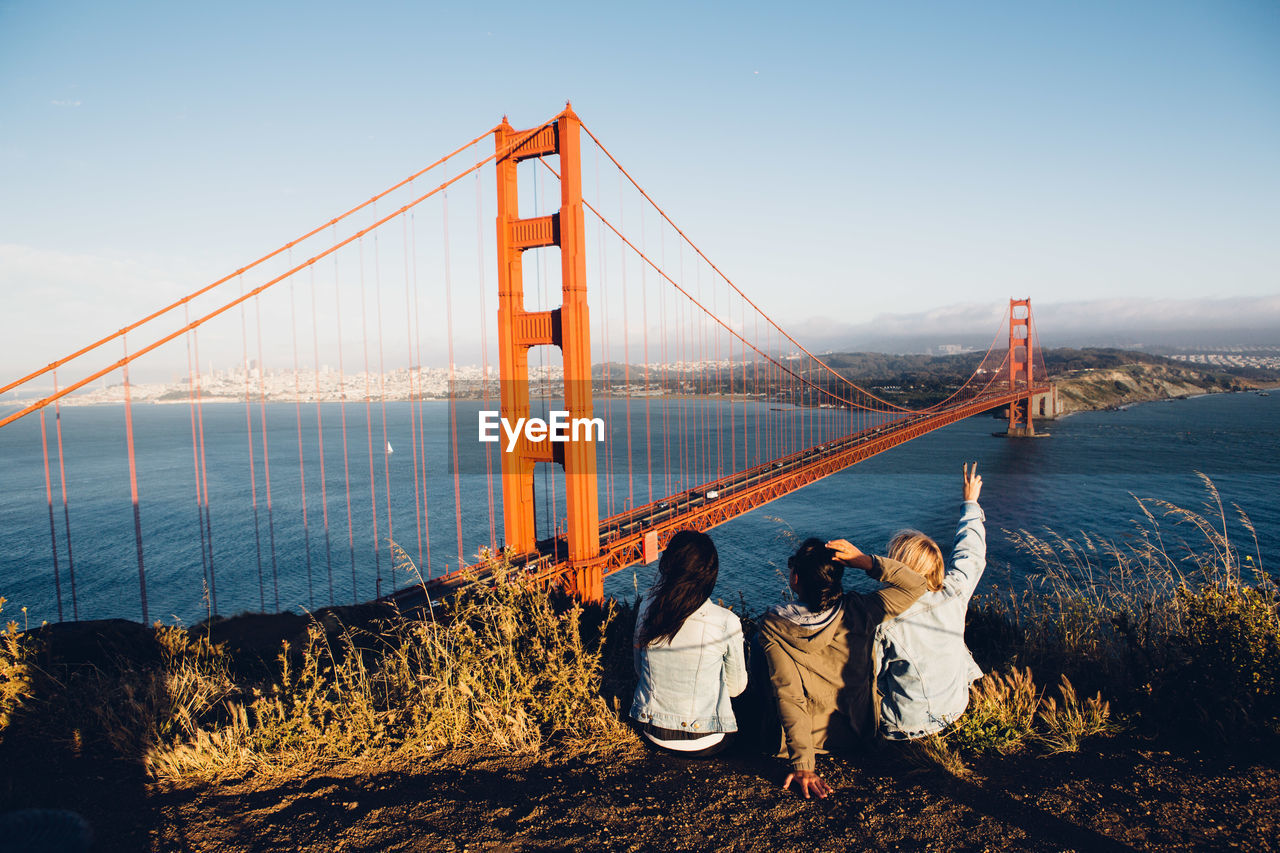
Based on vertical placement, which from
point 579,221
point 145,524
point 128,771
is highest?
point 579,221

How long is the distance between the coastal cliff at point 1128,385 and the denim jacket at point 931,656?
92927 millimetres

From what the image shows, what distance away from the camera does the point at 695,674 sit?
250cm

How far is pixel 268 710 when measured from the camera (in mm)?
2834

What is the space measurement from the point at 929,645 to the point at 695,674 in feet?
3.06

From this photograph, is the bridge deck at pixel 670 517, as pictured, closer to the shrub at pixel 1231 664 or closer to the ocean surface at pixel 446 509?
the ocean surface at pixel 446 509

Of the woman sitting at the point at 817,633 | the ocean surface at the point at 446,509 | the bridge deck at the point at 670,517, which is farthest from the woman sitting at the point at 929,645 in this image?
the ocean surface at the point at 446,509

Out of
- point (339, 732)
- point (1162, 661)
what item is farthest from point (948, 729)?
point (339, 732)

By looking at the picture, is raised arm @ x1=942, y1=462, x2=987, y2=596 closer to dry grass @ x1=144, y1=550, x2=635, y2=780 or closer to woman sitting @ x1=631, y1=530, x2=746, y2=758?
woman sitting @ x1=631, y1=530, x2=746, y2=758

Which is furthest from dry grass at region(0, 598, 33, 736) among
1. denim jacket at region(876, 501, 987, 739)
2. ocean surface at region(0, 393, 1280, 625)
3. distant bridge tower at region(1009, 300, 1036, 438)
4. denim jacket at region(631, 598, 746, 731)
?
distant bridge tower at region(1009, 300, 1036, 438)

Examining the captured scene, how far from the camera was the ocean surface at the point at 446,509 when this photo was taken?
2448cm

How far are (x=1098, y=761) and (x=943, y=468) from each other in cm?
4775

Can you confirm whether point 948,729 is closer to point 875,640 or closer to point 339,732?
point 875,640

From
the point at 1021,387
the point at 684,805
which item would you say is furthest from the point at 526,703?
the point at 1021,387
